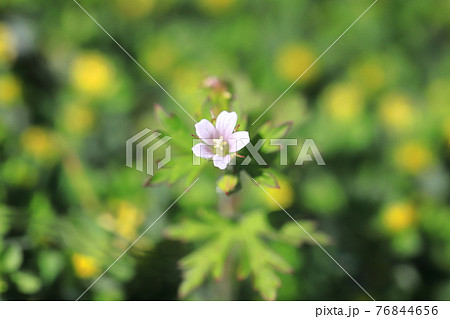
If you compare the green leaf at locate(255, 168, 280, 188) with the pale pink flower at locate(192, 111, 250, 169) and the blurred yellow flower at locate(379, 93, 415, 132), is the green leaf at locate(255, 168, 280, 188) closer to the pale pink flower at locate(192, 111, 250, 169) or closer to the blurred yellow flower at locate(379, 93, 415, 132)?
the pale pink flower at locate(192, 111, 250, 169)

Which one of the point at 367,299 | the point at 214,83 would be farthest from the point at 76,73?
the point at 367,299

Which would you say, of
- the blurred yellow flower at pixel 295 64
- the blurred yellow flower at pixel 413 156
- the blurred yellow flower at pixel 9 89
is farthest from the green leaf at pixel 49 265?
the blurred yellow flower at pixel 413 156

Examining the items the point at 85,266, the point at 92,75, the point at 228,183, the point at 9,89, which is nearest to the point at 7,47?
the point at 9,89

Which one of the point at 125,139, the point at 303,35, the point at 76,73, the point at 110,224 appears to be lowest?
the point at 110,224

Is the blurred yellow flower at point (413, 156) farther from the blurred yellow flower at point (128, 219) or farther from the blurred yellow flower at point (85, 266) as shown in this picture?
the blurred yellow flower at point (85, 266)

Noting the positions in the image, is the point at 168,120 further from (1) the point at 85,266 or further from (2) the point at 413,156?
(2) the point at 413,156
